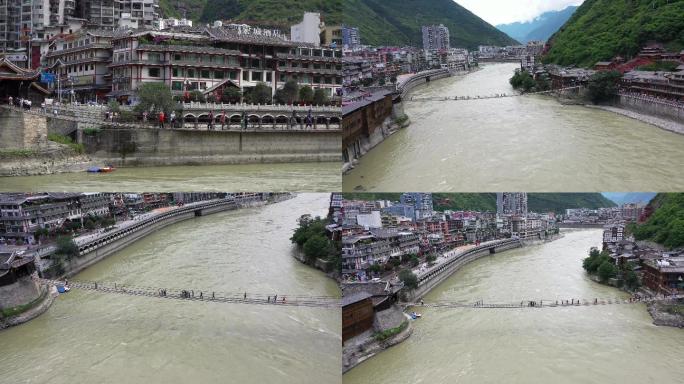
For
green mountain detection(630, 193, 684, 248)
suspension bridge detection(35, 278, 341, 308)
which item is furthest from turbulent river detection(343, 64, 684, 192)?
suspension bridge detection(35, 278, 341, 308)

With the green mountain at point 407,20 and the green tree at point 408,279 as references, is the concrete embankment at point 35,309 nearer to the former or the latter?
the green tree at point 408,279

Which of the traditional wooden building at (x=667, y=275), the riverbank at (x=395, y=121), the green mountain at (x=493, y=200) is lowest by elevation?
the traditional wooden building at (x=667, y=275)

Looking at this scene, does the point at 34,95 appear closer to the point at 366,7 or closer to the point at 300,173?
the point at 300,173

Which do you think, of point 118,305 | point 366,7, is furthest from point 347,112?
point 118,305

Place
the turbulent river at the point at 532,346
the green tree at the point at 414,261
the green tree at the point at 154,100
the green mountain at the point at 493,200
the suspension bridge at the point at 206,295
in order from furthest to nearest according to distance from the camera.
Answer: the green tree at the point at 154,100, the green tree at the point at 414,261, the suspension bridge at the point at 206,295, the turbulent river at the point at 532,346, the green mountain at the point at 493,200

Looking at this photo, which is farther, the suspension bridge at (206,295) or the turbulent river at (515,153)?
the suspension bridge at (206,295)

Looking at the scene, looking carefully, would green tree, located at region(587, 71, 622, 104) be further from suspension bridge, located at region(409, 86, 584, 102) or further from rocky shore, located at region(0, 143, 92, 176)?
rocky shore, located at region(0, 143, 92, 176)

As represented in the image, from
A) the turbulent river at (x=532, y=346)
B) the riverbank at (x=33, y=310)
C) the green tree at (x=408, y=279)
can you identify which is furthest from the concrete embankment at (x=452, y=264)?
the riverbank at (x=33, y=310)
